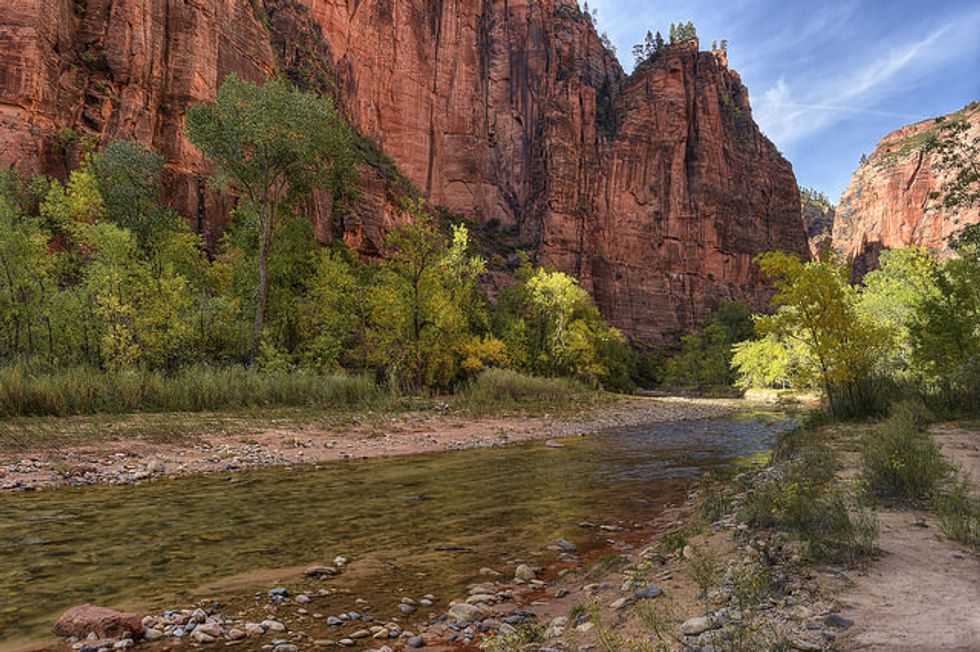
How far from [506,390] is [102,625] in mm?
28171

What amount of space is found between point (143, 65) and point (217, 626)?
50143 mm

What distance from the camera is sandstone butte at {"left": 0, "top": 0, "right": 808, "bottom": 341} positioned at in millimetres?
38906

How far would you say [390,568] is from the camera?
6078 mm

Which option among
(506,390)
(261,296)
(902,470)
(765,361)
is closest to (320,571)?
(902,470)

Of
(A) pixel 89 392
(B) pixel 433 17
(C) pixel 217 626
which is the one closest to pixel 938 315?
(C) pixel 217 626

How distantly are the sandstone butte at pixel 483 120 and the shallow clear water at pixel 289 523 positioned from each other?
3611 cm

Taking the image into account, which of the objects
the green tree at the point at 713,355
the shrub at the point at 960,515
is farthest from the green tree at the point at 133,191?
the green tree at the point at 713,355

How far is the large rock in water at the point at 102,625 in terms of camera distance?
4.25 m

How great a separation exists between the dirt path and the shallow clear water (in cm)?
361

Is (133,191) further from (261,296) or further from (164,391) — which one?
(164,391)

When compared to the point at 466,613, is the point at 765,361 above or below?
above

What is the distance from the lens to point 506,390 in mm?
32094

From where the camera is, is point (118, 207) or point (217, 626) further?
point (118, 207)

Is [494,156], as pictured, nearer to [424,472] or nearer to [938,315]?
[938,315]
